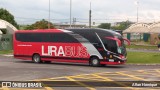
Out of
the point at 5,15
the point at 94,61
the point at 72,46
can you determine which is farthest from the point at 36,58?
the point at 5,15

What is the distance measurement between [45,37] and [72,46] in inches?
109

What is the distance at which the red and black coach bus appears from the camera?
2909 centimetres

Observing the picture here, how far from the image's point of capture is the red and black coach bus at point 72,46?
1145 inches

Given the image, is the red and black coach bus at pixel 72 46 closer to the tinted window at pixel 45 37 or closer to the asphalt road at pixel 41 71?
the tinted window at pixel 45 37

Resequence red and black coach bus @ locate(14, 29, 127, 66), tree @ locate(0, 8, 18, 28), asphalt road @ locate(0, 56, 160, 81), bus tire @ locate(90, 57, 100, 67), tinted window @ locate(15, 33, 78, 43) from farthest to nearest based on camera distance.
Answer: tree @ locate(0, 8, 18, 28) → tinted window @ locate(15, 33, 78, 43) → bus tire @ locate(90, 57, 100, 67) → red and black coach bus @ locate(14, 29, 127, 66) → asphalt road @ locate(0, 56, 160, 81)

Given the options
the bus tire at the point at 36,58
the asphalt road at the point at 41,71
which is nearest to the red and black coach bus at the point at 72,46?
the bus tire at the point at 36,58

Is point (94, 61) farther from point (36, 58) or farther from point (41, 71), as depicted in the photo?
point (41, 71)

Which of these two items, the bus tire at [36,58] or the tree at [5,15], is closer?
the bus tire at [36,58]

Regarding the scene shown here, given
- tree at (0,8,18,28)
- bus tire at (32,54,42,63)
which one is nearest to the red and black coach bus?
bus tire at (32,54,42,63)

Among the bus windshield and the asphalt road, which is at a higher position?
the bus windshield

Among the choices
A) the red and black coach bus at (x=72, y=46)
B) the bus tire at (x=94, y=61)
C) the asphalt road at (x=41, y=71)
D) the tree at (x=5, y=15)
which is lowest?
the asphalt road at (x=41, y=71)

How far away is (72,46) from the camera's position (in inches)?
1208

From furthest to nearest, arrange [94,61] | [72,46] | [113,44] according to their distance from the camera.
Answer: [72,46] → [94,61] → [113,44]

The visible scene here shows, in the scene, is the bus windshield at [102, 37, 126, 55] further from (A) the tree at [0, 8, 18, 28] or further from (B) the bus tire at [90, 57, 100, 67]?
(A) the tree at [0, 8, 18, 28]
